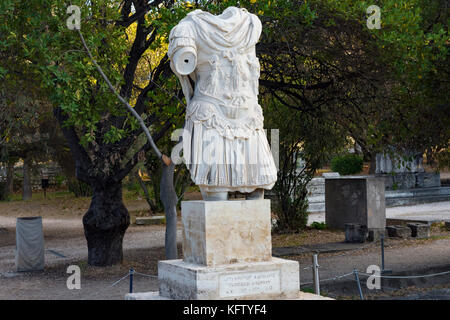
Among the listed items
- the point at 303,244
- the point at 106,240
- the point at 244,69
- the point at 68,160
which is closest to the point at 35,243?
the point at 106,240

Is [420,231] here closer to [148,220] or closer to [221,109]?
[148,220]

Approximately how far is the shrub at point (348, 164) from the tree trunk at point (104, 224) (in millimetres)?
23125

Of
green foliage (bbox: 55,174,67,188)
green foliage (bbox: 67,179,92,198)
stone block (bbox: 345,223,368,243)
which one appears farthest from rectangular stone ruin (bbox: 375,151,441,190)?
green foliage (bbox: 55,174,67,188)

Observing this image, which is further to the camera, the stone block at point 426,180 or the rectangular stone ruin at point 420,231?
the stone block at point 426,180

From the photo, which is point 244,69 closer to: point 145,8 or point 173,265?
point 173,265

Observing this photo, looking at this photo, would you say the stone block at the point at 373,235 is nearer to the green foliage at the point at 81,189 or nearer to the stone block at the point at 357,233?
the stone block at the point at 357,233

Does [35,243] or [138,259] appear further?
[138,259]

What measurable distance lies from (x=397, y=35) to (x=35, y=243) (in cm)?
874

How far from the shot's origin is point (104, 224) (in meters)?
12.8

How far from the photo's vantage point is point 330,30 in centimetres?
1195

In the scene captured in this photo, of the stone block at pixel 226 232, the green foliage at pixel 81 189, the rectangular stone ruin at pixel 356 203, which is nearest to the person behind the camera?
the stone block at pixel 226 232

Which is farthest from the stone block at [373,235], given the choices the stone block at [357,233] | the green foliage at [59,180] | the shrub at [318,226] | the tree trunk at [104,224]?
the green foliage at [59,180]

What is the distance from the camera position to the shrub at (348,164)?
112ft

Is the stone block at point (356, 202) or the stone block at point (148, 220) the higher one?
the stone block at point (356, 202)
